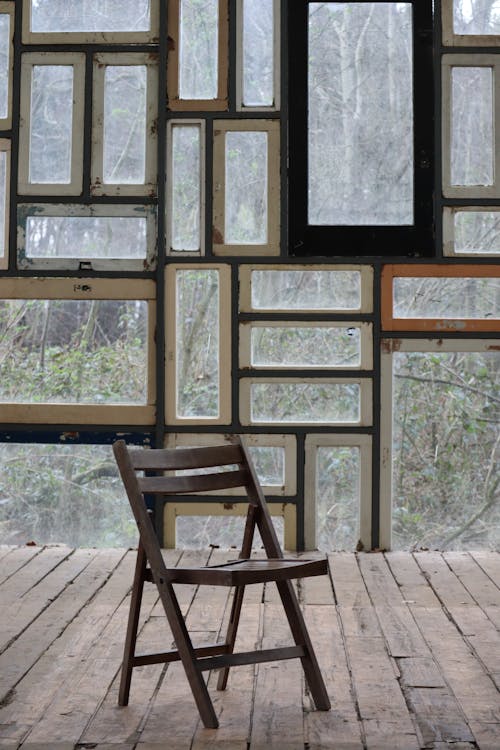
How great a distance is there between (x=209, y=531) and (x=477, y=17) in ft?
9.86

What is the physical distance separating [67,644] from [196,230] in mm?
2562

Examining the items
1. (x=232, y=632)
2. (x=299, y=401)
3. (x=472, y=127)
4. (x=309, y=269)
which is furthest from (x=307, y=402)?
(x=232, y=632)

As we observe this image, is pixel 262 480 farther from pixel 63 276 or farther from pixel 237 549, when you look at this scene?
pixel 63 276

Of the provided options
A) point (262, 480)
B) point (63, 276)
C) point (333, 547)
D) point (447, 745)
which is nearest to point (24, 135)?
point (63, 276)

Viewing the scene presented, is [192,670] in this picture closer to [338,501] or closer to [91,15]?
[338,501]

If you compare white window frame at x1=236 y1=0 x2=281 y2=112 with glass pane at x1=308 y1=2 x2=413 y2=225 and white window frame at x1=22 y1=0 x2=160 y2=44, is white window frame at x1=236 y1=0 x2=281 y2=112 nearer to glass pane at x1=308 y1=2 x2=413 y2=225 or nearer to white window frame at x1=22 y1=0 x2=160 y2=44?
glass pane at x1=308 y1=2 x2=413 y2=225

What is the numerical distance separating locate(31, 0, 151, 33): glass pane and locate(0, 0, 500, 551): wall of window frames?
0.03 ft

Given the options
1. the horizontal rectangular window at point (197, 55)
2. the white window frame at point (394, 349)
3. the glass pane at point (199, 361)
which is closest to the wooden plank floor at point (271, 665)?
the white window frame at point (394, 349)

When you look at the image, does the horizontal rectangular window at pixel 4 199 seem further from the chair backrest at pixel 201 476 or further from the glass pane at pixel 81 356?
the chair backrest at pixel 201 476

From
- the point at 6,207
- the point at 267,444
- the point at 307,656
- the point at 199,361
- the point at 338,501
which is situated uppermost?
the point at 6,207

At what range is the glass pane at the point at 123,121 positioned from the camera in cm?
544

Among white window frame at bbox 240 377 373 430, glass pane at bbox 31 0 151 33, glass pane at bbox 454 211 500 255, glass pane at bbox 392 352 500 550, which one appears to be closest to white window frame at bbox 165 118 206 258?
glass pane at bbox 31 0 151 33

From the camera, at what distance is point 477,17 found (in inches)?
212

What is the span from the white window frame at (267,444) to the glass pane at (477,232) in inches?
52.6
